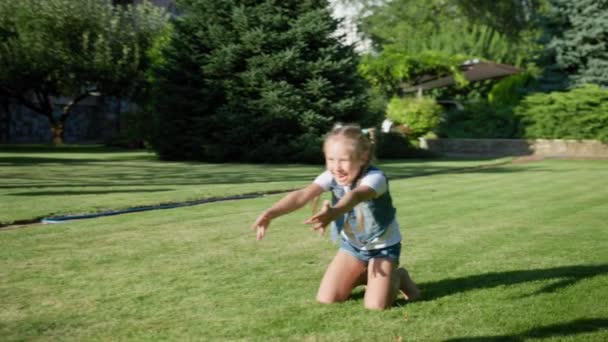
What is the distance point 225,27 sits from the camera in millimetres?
24406

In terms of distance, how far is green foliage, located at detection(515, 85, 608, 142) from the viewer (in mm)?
28734

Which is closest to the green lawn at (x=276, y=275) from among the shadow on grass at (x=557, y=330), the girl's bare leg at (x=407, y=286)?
the shadow on grass at (x=557, y=330)

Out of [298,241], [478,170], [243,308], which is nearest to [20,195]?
[298,241]

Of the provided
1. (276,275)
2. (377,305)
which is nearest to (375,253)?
(377,305)

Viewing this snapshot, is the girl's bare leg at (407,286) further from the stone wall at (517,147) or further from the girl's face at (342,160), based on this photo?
the stone wall at (517,147)

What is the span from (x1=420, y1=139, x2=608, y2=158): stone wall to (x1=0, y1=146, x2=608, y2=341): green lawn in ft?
63.0

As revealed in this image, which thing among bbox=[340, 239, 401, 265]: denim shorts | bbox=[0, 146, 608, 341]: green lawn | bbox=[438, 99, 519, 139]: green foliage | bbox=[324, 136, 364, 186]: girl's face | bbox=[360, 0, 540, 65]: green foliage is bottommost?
bbox=[0, 146, 608, 341]: green lawn

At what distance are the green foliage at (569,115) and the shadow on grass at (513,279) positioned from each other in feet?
80.7

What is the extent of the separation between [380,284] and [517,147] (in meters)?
26.6

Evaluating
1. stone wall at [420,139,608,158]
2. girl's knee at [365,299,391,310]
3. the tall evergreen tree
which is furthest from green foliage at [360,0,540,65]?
girl's knee at [365,299,391,310]

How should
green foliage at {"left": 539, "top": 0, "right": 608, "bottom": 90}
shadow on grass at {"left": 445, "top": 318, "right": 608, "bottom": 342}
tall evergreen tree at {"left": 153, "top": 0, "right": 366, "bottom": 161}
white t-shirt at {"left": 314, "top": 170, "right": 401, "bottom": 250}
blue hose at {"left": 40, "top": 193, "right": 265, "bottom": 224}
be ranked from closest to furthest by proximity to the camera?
shadow on grass at {"left": 445, "top": 318, "right": 608, "bottom": 342}
white t-shirt at {"left": 314, "top": 170, "right": 401, "bottom": 250}
blue hose at {"left": 40, "top": 193, "right": 265, "bottom": 224}
tall evergreen tree at {"left": 153, "top": 0, "right": 366, "bottom": 161}
green foliage at {"left": 539, "top": 0, "right": 608, "bottom": 90}

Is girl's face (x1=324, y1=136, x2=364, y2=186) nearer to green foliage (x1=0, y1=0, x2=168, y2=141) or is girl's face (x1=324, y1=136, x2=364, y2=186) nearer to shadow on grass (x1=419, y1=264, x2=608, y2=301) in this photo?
shadow on grass (x1=419, y1=264, x2=608, y2=301)

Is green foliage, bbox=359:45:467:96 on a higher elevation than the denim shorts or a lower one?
higher

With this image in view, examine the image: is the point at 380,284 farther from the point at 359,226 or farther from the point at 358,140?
the point at 358,140
